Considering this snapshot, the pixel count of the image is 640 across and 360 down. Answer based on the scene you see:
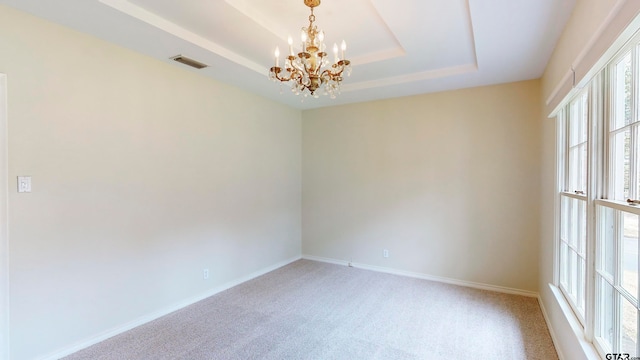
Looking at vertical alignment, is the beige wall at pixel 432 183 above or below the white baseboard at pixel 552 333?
above

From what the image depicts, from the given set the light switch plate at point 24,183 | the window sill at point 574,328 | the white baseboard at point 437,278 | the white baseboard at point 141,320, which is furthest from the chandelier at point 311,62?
the white baseboard at point 437,278

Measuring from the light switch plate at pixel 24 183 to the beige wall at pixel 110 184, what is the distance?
39mm

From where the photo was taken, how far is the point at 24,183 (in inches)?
88.3

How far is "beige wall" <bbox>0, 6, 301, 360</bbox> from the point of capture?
2.26 meters

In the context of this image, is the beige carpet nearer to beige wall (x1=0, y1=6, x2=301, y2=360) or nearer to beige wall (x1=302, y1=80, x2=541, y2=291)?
beige wall (x1=0, y1=6, x2=301, y2=360)

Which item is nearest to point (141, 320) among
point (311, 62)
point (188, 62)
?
point (188, 62)

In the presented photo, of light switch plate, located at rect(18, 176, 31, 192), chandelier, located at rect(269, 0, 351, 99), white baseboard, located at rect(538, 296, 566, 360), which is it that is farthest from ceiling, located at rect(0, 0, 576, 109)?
white baseboard, located at rect(538, 296, 566, 360)

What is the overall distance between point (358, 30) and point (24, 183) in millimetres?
2992

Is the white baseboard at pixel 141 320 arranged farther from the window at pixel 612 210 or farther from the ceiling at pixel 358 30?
the window at pixel 612 210

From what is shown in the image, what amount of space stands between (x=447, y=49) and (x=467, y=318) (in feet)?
9.00

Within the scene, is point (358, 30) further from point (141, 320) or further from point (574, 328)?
point (141, 320)

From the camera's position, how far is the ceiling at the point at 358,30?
2.24m

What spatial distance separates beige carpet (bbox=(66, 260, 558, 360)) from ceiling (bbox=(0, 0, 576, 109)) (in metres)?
2.65

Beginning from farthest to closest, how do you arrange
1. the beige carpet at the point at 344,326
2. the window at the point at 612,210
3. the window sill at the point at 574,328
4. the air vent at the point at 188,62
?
1. the air vent at the point at 188,62
2. the beige carpet at the point at 344,326
3. the window sill at the point at 574,328
4. the window at the point at 612,210
